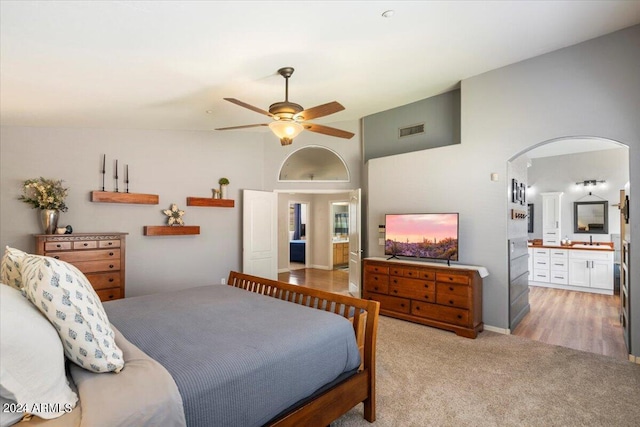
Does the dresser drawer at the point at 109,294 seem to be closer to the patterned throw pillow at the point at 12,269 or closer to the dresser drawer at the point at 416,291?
the patterned throw pillow at the point at 12,269

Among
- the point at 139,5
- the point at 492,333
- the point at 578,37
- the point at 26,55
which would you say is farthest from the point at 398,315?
the point at 26,55

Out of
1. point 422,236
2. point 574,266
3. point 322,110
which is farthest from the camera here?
point 574,266

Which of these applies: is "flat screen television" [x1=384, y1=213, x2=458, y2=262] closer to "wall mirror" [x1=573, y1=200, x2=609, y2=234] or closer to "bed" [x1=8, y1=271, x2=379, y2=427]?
"bed" [x1=8, y1=271, x2=379, y2=427]

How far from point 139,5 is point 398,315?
4175 millimetres

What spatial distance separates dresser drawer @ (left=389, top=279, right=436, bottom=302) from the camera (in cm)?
403

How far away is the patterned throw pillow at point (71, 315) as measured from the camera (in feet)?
3.97

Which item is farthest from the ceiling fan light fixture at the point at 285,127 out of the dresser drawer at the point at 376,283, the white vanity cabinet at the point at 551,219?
the white vanity cabinet at the point at 551,219

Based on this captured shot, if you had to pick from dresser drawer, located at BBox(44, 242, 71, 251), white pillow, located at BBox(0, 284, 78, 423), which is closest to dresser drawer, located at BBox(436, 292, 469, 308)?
white pillow, located at BBox(0, 284, 78, 423)

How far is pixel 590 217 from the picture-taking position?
6.54 meters

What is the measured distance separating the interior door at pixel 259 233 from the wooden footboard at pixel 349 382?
9.81ft

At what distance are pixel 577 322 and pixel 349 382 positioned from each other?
3956mm

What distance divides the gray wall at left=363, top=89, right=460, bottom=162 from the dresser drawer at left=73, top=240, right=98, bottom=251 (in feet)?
13.9

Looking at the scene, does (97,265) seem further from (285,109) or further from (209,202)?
(285,109)

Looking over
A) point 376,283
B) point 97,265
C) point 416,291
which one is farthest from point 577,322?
point 97,265
